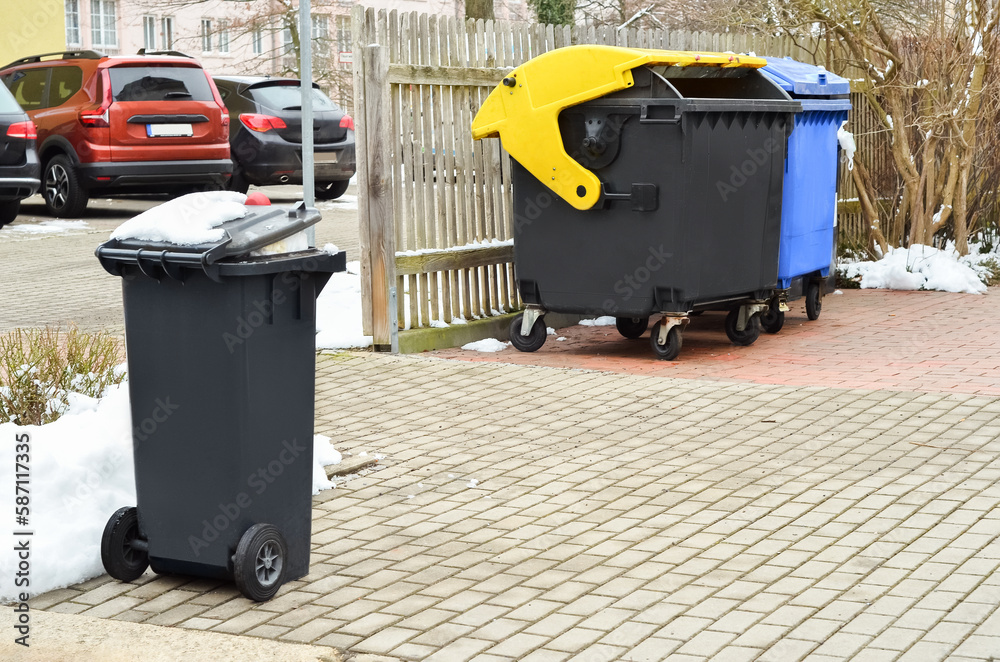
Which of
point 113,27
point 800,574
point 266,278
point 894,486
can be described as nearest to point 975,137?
point 894,486

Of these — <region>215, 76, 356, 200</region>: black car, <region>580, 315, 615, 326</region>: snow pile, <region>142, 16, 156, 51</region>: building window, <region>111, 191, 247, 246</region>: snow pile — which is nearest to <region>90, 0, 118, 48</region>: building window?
<region>142, 16, 156, 51</region>: building window

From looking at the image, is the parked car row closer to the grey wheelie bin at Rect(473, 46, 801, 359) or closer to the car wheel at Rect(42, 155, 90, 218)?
the car wheel at Rect(42, 155, 90, 218)

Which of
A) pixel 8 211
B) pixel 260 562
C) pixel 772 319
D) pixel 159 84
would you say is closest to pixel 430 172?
pixel 772 319

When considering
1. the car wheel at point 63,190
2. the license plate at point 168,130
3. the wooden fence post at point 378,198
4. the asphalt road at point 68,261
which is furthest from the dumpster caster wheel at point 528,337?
the car wheel at point 63,190

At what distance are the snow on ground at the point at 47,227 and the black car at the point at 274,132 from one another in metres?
2.43

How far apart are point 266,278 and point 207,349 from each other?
0.28m

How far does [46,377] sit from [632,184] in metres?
3.75

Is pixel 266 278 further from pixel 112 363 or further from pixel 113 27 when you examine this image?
pixel 113 27

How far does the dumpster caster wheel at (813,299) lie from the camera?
10.0 m

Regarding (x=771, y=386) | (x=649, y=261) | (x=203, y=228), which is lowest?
(x=771, y=386)

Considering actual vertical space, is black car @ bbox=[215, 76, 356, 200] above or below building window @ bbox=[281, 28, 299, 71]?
below

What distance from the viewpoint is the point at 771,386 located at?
746 centimetres

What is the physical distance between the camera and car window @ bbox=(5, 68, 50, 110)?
1631cm

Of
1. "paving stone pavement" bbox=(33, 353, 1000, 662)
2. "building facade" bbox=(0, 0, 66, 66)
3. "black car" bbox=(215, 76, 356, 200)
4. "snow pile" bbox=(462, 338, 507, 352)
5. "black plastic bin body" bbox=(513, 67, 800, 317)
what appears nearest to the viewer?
"paving stone pavement" bbox=(33, 353, 1000, 662)
